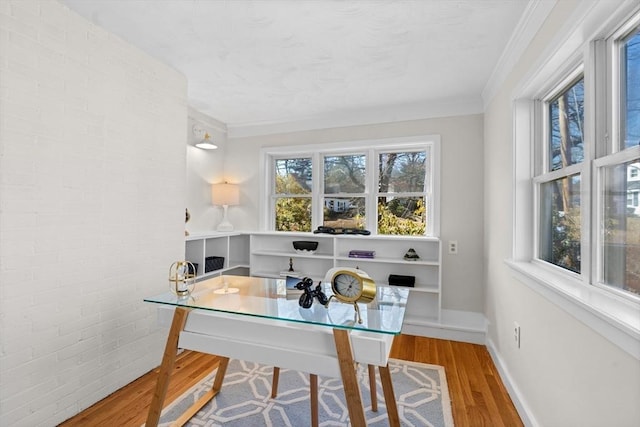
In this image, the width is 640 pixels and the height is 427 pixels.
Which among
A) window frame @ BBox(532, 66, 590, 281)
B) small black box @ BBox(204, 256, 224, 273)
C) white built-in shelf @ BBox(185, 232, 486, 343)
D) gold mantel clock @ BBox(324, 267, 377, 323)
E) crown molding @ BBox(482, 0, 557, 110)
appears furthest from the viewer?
small black box @ BBox(204, 256, 224, 273)

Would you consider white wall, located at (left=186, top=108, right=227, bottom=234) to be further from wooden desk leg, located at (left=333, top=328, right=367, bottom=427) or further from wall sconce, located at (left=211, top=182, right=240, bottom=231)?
wooden desk leg, located at (left=333, top=328, right=367, bottom=427)

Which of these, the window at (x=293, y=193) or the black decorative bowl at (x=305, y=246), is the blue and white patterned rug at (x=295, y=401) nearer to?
the black decorative bowl at (x=305, y=246)

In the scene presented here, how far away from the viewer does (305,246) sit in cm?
370

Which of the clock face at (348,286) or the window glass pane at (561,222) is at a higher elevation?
the window glass pane at (561,222)

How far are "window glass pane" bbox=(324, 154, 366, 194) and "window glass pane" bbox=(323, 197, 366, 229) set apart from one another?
0.11 m

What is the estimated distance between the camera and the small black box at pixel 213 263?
3.32m

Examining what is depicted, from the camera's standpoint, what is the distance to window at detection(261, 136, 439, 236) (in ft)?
11.6

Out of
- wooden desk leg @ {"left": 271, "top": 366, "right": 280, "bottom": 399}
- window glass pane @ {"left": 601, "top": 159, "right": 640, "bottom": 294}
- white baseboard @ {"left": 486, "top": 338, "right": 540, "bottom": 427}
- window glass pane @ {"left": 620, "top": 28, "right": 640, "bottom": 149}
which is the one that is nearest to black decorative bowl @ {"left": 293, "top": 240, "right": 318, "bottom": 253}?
wooden desk leg @ {"left": 271, "top": 366, "right": 280, "bottom": 399}

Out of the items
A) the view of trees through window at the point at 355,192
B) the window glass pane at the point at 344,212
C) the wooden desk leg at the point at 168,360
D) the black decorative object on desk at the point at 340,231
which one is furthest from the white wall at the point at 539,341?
the wooden desk leg at the point at 168,360

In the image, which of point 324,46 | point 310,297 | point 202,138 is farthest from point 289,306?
point 202,138

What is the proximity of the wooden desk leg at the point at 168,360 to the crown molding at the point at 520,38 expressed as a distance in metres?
2.45

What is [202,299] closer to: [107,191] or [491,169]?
[107,191]

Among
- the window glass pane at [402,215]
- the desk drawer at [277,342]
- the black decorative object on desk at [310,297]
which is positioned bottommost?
the desk drawer at [277,342]

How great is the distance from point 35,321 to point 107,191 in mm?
842
